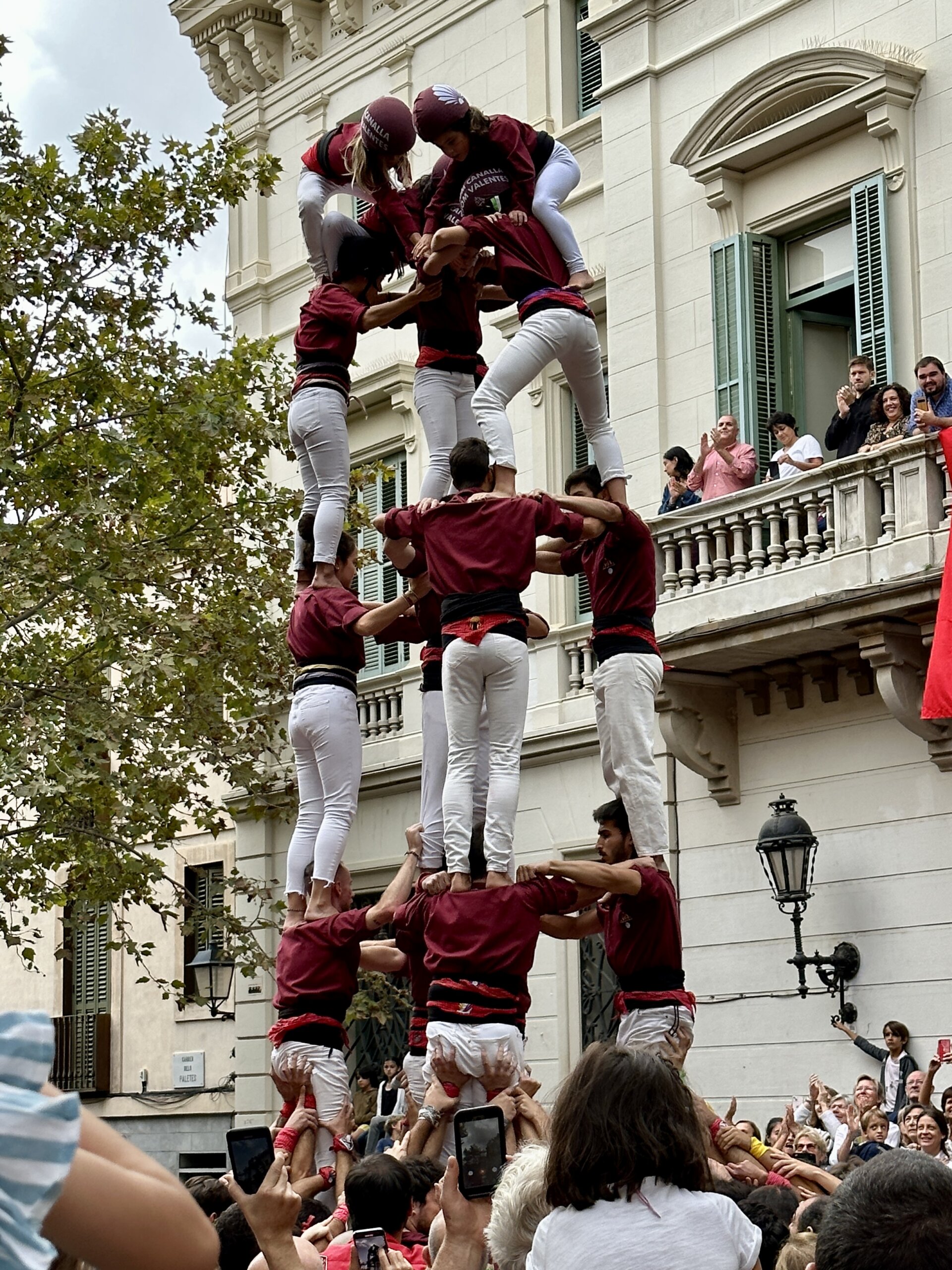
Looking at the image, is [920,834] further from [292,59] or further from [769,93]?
[292,59]

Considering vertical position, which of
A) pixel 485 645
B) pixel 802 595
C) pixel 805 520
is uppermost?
pixel 805 520

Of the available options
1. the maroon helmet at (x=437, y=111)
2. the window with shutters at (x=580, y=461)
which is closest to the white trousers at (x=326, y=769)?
the maroon helmet at (x=437, y=111)

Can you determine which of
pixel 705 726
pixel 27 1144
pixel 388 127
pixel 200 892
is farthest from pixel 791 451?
pixel 27 1144

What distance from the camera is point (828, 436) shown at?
14.6m

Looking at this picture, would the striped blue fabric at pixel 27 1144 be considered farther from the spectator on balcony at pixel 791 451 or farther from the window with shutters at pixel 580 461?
the window with shutters at pixel 580 461

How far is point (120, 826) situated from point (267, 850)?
4.66 m

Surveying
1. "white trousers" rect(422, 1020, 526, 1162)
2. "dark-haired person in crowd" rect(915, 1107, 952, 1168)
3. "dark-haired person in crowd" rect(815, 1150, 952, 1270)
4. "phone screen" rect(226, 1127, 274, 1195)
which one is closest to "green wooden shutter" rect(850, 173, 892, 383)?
"dark-haired person in crowd" rect(915, 1107, 952, 1168)

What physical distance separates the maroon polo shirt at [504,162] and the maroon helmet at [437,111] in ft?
0.81

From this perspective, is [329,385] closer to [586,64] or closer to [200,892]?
[586,64]

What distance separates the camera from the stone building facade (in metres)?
14.1

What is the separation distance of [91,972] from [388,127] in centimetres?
1891

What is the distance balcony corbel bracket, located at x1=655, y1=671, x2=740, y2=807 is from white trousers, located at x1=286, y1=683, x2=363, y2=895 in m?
5.63

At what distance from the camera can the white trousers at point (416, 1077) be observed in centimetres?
961

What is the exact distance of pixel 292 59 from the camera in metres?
23.3
